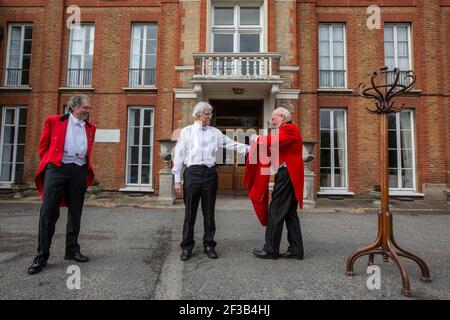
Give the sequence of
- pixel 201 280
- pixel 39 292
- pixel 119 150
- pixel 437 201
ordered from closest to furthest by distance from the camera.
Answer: pixel 39 292 < pixel 201 280 < pixel 437 201 < pixel 119 150

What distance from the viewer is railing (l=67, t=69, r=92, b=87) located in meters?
11.9

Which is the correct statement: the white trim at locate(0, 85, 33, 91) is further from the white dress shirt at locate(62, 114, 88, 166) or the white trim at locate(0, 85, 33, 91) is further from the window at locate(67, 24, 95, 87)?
the white dress shirt at locate(62, 114, 88, 166)

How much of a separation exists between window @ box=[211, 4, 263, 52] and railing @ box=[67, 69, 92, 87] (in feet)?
17.4

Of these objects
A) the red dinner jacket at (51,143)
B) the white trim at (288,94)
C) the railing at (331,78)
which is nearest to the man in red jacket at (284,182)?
the red dinner jacket at (51,143)

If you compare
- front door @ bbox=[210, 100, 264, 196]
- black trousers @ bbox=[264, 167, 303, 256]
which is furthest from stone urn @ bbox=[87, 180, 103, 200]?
black trousers @ bbox=[264, 167, 303, 256]

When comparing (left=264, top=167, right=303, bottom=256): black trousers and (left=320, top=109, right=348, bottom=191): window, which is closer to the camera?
(left=264, top=167, right=303, bottom=256): black trousers

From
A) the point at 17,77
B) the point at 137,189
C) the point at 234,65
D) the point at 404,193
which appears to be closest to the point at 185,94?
the point at 234,65

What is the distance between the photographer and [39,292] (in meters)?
2.64

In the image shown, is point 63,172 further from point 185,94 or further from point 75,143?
point 185,94

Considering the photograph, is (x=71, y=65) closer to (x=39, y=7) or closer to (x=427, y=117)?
(x=39, y=7)

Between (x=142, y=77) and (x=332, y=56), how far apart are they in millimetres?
7754

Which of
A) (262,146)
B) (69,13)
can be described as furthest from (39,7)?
(262,146)

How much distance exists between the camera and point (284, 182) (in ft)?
12.1
